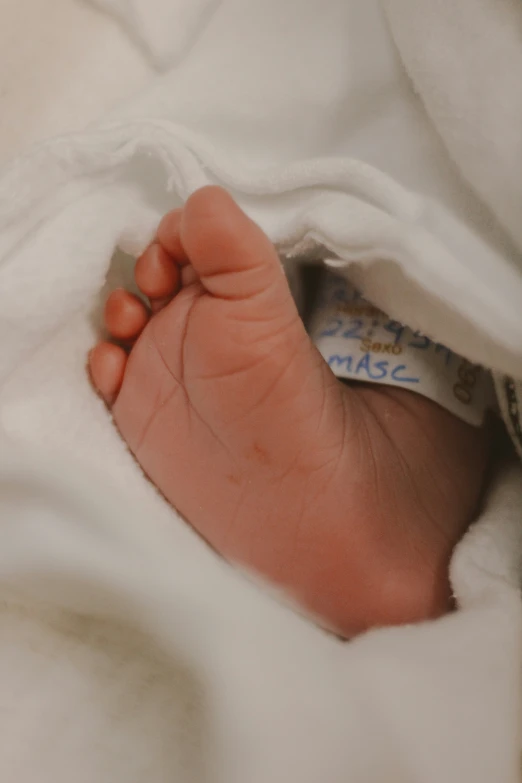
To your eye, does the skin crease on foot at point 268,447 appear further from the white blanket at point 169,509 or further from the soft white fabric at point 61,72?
the soft white fabric at point 61,72

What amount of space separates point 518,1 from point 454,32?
0.13 ft

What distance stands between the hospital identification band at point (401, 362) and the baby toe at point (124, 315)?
0.14m

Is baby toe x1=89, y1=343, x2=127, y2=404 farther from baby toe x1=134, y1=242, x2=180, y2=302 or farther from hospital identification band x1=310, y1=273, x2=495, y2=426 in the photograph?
hospital identification band x1=310, y1=273, x2=495, y2=426

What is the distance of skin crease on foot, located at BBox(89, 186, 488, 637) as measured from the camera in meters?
0.44

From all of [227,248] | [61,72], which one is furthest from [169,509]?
[61,72]

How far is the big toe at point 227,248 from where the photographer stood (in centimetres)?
41

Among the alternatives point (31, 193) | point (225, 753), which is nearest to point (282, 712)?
point (225, 753)

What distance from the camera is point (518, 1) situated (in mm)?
414

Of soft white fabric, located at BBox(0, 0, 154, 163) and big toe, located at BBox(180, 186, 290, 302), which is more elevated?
soft white fabric, located at BBox(0, 0, 154, 163)

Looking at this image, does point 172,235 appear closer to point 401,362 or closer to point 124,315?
point 124,315

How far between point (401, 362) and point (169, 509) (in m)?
0.20

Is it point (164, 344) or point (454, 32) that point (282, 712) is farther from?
point (454, 32)

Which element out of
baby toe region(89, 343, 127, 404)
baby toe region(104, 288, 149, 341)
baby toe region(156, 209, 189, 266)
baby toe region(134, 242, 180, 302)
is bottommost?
baby toe region(89, 343, 127, 404)

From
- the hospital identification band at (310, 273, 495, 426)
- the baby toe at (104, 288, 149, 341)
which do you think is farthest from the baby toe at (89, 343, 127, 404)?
the hospital identification band at (310, 273, 495, 426)
